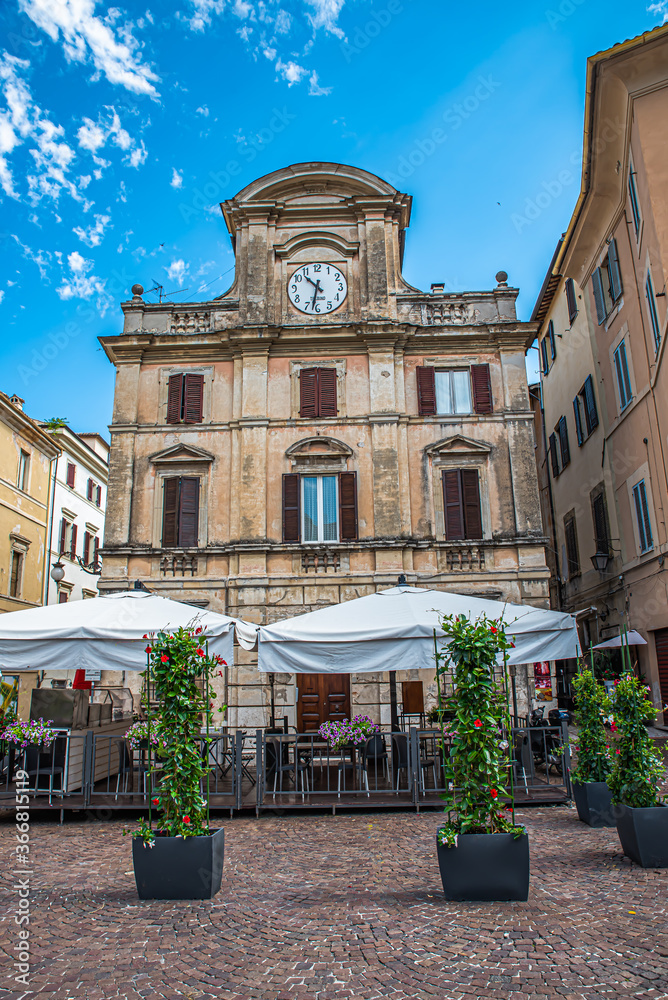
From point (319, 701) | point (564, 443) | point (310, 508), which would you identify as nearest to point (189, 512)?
point (310, 508)

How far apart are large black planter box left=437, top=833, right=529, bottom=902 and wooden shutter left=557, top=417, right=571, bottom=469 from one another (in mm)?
21371

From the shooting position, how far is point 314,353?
62.9ft

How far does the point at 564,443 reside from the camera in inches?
1025

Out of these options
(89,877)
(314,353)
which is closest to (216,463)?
(314,353)

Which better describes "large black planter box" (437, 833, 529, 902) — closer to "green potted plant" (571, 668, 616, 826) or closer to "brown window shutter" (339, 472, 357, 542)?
"green potted plant" (571, 668, 616, 826)

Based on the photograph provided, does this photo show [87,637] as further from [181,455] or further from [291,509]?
[181,455]

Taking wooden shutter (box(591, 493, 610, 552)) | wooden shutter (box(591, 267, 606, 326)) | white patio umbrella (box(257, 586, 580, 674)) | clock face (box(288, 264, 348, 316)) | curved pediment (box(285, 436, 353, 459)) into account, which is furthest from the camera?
wooden shutter (box(591, 267, 606, 326))

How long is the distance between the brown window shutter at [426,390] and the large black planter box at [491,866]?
1385 cm

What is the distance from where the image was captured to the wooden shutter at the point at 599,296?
2117 centimetres

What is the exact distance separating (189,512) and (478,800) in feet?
44.2

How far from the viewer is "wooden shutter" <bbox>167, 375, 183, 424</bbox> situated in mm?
18984

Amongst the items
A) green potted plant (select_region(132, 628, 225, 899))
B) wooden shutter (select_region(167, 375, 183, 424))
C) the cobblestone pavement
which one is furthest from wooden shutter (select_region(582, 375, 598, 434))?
green potted plant (select_region(132, 628, 225, 899))

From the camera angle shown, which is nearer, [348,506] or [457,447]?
[348,506]

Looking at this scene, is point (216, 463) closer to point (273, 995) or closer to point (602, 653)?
point (602, 653)
